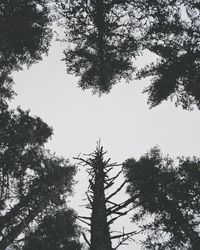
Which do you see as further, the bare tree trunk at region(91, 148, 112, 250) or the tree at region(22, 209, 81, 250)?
the tree at region(22, 209, 81, 250)

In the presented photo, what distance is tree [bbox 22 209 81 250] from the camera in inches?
412

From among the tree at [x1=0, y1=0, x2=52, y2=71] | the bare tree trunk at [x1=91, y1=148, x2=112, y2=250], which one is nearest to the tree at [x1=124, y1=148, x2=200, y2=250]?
the bare tree trunk at [x1=91, y1=148, x2=112, y2=250]

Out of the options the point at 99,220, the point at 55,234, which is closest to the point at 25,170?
the point at 55,234

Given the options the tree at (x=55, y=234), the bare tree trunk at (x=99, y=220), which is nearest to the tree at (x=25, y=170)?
the tree at (x=55, y=234)

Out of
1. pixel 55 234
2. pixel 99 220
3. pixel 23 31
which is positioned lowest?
pixel 99 220

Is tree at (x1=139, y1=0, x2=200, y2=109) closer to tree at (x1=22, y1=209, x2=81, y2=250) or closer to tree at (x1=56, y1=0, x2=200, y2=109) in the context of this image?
tree at (x1=56, y1=0, x2=200, y2=109)

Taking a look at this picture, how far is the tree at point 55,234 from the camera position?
34.3 feet

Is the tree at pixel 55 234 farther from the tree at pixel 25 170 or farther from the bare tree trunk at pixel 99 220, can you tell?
the bare tree trunk at pixel 99 220

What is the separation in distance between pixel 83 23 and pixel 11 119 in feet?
14.3

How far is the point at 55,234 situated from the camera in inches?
431

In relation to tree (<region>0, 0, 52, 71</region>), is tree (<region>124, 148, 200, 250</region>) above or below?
below

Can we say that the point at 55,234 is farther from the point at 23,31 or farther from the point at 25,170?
the point at 23,31

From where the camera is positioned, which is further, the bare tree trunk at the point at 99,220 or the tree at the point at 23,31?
the tree at the point at 23,31

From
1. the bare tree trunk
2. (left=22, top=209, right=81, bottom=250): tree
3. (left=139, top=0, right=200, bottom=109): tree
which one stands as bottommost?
the bare tree trunk
